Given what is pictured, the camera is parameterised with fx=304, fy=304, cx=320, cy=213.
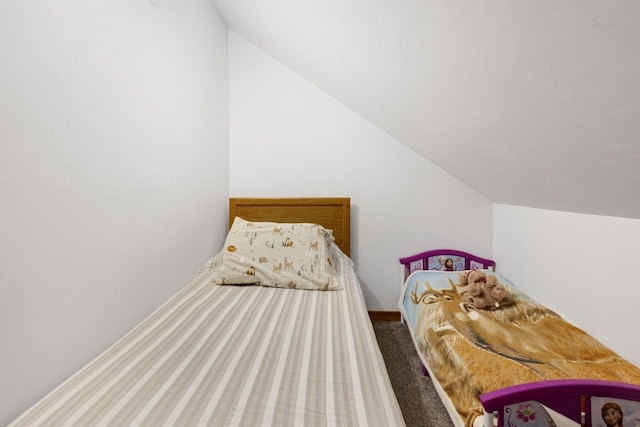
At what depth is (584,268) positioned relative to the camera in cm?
146

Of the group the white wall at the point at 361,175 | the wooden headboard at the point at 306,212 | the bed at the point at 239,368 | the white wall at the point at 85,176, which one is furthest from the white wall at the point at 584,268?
the white wall at the point at 85,176

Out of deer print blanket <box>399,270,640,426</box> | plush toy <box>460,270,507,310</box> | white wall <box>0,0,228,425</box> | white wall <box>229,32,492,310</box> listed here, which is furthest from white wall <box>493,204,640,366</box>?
white wall <box>0,0,228,425</box>

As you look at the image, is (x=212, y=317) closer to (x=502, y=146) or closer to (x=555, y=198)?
(x=502, y=146)

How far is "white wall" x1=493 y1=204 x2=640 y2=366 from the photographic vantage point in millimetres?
1217

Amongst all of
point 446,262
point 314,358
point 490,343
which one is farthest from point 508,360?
point 446,262

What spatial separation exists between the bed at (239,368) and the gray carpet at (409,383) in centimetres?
52

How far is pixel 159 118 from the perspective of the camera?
5.04 ft

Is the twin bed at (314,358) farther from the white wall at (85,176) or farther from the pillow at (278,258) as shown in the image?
the white wall at (85,176)

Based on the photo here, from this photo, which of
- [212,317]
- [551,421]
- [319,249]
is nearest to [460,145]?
[319,249]

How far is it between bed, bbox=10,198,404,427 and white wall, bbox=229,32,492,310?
0.77 metres

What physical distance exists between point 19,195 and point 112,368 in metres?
0.59

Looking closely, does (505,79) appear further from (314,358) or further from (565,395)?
(314,358)

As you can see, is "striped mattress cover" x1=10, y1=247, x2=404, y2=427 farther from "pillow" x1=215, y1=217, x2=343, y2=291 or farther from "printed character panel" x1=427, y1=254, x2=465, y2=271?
"printed character panel" x1=427, y1=254, x2=465, y2=271

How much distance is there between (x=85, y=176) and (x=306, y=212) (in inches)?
60.0
